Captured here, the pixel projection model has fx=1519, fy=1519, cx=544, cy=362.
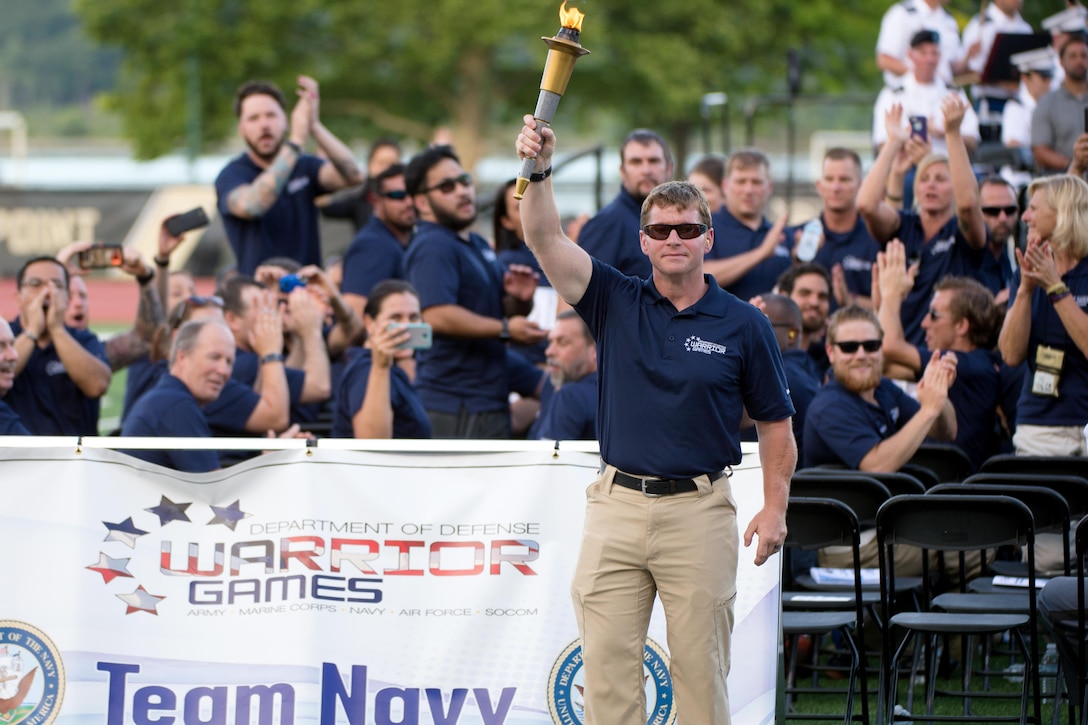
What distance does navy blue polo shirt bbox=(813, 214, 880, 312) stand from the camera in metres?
9.05

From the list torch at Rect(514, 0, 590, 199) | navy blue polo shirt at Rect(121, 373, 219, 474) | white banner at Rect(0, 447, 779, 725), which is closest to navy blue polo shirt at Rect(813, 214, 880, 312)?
white banner at Rect(0, 447, 779, 725)

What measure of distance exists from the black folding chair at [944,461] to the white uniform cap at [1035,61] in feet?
16.2

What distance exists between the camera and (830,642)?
7.35 metres

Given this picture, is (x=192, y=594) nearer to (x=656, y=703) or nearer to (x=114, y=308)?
(x=656, y=703)

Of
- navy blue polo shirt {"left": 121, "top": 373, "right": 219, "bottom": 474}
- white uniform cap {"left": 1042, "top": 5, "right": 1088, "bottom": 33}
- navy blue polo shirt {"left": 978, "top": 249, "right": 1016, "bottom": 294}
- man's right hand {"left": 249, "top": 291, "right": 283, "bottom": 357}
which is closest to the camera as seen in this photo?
navy blue polo shirt {"left": 121, "top": 373, "right": 219, "bottom": 474}

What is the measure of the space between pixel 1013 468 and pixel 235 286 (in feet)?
13.1

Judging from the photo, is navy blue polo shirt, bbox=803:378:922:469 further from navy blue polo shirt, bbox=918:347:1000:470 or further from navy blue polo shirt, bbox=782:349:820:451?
navy blue polo shirt, bbox=918:347:1000:470

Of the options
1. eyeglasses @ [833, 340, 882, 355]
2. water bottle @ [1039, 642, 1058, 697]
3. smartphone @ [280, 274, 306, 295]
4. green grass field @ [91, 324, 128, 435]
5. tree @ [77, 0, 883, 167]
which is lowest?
water bottle @ [1039, 642, 1058, 697]

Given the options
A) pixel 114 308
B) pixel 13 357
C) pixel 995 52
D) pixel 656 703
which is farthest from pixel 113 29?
pixel 656 703

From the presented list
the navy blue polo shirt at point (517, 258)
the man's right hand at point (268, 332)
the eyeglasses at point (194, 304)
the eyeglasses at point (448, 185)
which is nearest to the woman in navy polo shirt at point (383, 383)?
the man's right hand at point (268, 332)

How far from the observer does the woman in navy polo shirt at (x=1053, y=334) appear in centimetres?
720

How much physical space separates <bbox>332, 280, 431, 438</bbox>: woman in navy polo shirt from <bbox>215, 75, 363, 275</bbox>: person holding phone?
1.91m

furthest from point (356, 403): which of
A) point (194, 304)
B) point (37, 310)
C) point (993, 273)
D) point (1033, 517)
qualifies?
point (993, 273)

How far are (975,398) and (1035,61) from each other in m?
4.49
